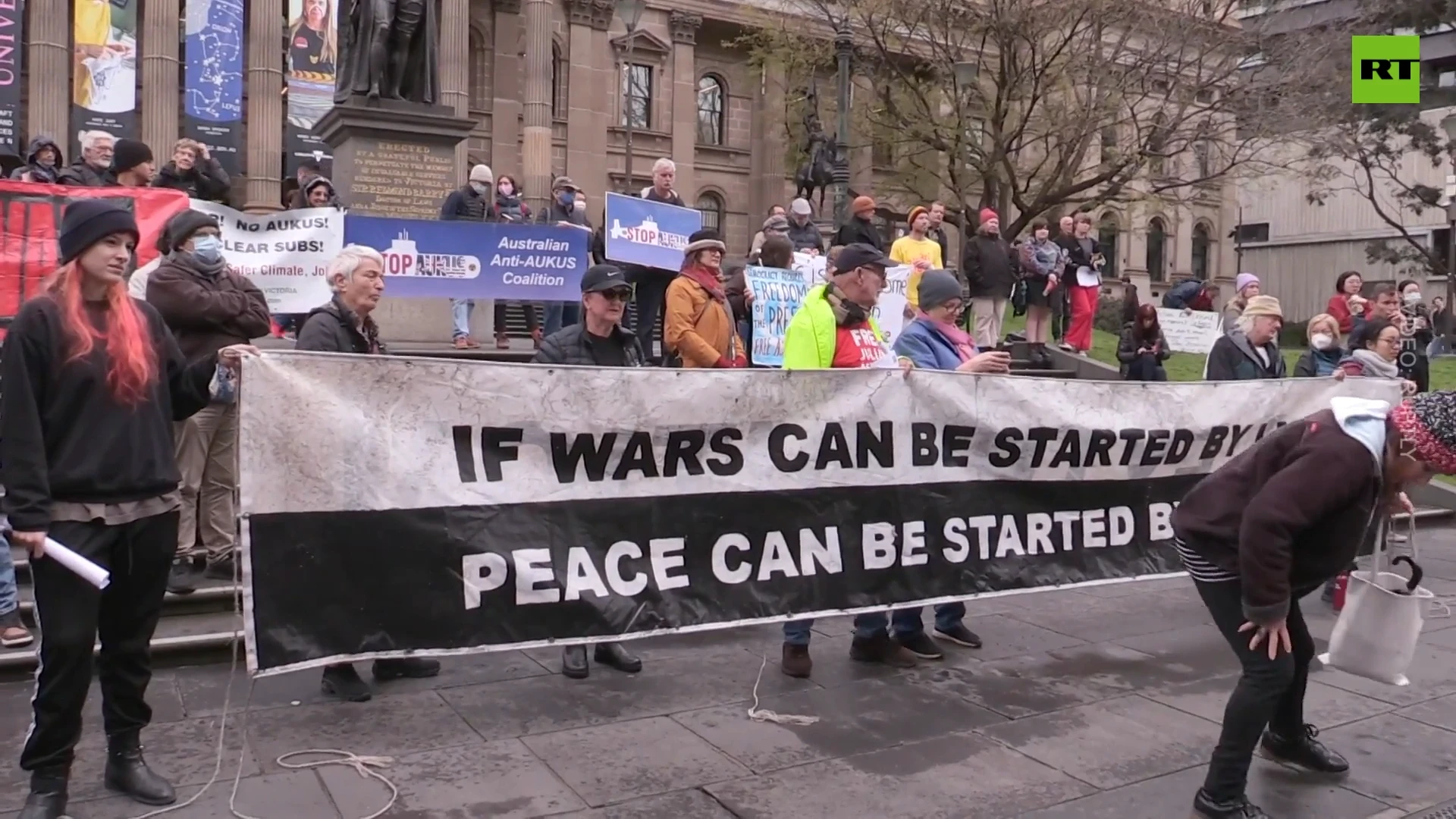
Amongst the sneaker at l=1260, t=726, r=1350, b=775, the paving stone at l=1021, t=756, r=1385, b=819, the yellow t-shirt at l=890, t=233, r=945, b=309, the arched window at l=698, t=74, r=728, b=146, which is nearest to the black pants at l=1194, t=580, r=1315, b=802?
the paving stone at l=1021, t=756, r=1385, b=819

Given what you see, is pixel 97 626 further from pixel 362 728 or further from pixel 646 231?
pixel 646 231

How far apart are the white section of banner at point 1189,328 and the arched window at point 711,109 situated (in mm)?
25124

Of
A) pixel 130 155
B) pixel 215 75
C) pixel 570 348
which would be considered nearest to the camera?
pixel 570 348

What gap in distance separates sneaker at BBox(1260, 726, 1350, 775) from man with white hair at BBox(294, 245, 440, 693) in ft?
12.4

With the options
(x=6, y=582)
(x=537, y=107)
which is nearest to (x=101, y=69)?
(x=537, y=107)

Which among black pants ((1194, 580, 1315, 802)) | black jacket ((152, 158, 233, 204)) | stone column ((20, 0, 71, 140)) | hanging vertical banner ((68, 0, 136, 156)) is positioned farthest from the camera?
hanging vertical banner ((68, 0, 136, 156))

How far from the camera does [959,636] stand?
254 inches

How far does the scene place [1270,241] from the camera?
57.0 m

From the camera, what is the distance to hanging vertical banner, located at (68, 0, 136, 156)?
95.3 feet

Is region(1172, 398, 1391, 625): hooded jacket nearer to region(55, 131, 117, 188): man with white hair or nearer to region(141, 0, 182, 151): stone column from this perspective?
region(55, 131, 117, 188): man with white hair

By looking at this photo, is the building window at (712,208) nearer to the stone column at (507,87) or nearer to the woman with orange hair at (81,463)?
the stone column at (507,87)

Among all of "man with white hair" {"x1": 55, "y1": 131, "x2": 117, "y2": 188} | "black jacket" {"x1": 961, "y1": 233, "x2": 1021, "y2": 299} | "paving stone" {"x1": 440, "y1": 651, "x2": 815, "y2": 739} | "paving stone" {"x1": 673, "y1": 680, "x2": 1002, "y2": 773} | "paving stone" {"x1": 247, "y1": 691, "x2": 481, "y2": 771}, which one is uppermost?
"man with white hair" {"x1": 55, "y1": 131, "x2": 117, "y2": 188}

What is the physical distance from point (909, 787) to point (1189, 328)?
54.8ft

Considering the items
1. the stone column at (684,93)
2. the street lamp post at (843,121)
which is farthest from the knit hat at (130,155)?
the stone column at (684,93)
